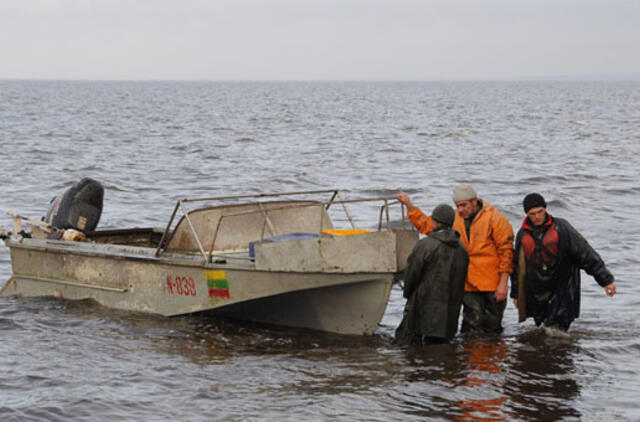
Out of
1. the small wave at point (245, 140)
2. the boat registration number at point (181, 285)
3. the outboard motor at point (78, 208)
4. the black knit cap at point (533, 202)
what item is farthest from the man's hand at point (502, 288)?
the small wave at point (245, 140)

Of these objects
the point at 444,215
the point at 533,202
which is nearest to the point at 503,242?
the point at 533,202

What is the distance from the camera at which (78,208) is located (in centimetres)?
1188

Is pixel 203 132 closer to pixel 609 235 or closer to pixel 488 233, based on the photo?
pixel 609 235

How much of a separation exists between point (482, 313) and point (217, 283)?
2714 mm

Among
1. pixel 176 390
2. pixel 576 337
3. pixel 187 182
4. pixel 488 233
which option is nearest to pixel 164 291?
pixel 176 390

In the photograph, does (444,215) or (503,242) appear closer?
(444,215)

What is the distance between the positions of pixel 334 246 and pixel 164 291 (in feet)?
7.57

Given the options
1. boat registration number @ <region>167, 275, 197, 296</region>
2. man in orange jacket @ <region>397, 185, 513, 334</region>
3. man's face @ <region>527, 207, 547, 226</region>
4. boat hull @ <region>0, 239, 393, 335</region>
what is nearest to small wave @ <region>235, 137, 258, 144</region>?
boat hull @ <region>0, 239, 393, 335</region>

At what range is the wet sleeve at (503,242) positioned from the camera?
874cm

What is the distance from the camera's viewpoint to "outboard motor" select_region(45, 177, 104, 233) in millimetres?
11820

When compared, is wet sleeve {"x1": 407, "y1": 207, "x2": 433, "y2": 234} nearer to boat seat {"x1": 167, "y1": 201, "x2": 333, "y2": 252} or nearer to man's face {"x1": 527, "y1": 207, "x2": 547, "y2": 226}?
man's face {"x1": 527, "y1": 207, "x2": 547, "y2": 226}

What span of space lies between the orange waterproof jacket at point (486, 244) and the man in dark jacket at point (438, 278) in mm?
346

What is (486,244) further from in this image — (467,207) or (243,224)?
(243,224)

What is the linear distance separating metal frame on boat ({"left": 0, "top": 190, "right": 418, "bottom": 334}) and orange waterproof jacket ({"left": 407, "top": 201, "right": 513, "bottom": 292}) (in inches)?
22.9
